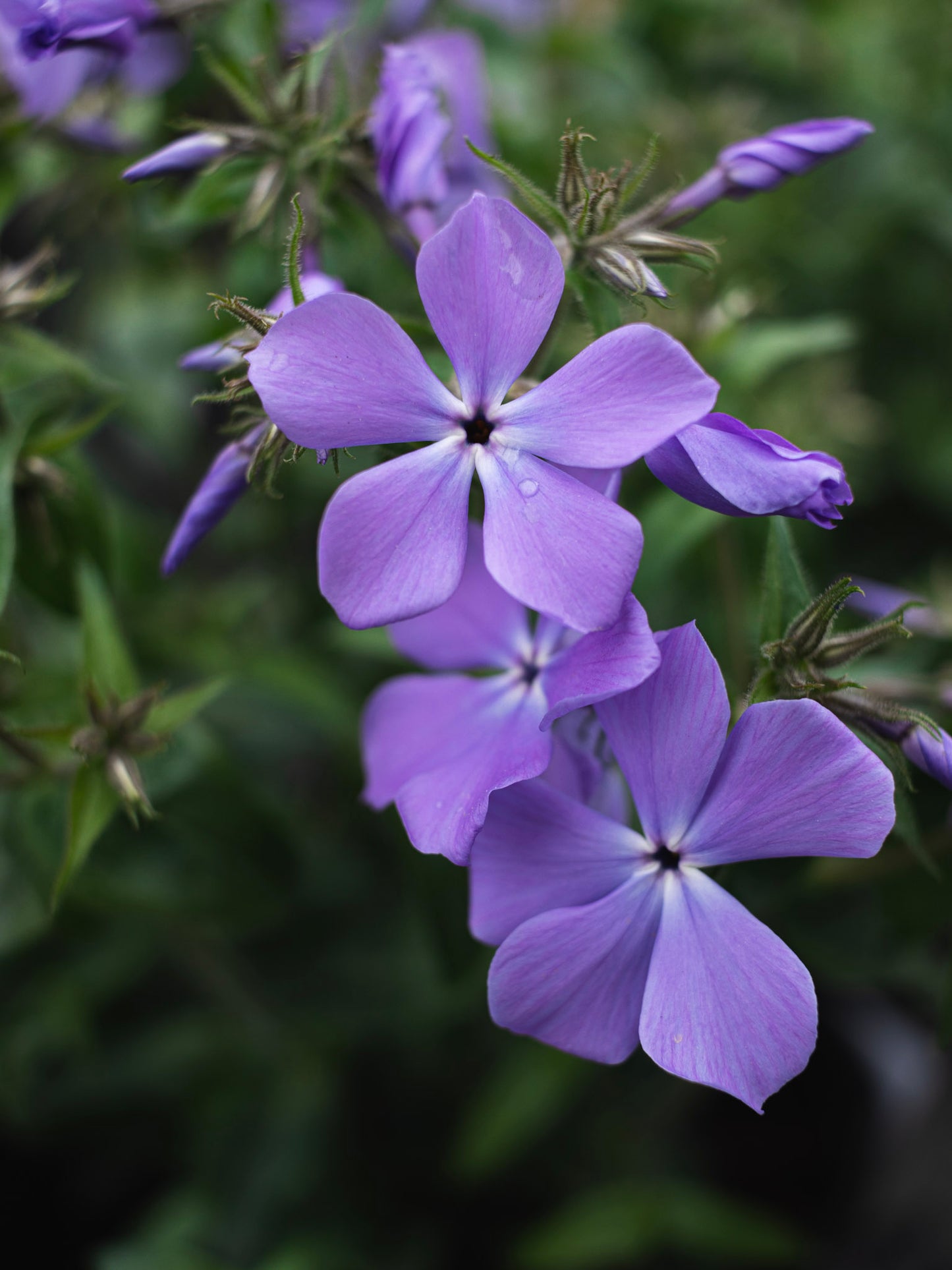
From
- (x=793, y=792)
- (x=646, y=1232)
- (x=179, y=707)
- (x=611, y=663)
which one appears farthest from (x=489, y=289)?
(x=646, y=1232)

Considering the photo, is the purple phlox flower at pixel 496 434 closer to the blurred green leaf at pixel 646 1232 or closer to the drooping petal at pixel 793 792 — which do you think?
the drooping petal at pixel 793 792

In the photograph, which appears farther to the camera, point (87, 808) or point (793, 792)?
point (87, 808)

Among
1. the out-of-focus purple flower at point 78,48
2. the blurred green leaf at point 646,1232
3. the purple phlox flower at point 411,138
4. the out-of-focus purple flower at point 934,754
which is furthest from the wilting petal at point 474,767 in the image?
the blurred green leaf at point 646,1232

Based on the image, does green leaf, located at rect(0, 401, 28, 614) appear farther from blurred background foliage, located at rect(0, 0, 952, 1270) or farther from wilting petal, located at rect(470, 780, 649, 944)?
wilting petal, located at rect(470, 780, 649, 944)

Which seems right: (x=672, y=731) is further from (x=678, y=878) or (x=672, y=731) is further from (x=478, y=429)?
(x=478, y=429)

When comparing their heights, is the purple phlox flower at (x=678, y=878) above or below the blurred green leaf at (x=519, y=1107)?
above
